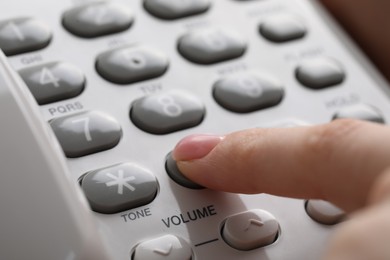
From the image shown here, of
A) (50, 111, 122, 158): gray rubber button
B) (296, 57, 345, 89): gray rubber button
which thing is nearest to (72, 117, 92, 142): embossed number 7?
(50, 111, 122, 158): gray rubber button

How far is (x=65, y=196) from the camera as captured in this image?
0.89 ft

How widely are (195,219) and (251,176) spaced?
29mm

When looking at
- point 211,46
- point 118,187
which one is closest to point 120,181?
point 118,187

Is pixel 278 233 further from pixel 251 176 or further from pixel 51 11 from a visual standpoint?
pixel 51 11

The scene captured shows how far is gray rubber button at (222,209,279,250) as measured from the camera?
0.32 metres

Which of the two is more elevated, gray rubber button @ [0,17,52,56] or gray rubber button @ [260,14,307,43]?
gray rubber button @ [0,17,52,56]

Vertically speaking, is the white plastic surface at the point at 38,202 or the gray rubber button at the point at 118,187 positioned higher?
the white plastic surface at the point at 38,202

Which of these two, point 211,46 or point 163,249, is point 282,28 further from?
point 163,249

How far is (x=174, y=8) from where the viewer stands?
16.6 inches

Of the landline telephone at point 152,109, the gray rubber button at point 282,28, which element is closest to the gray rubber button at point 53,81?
the landline telephone at point 152,109

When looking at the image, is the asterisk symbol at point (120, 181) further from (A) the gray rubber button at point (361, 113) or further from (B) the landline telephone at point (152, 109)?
(A) the gray rubber button at point (361, 113)

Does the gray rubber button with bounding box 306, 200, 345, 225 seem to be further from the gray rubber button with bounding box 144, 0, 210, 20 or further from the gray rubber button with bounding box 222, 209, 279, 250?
the gray rubber button with bounding box 144, 0, 210, 20

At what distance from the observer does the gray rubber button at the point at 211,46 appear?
0.40m

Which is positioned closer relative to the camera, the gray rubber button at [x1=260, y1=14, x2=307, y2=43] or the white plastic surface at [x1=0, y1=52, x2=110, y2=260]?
the white plastic surface at [x1=0, y1=52, x2=110, y2=260]
